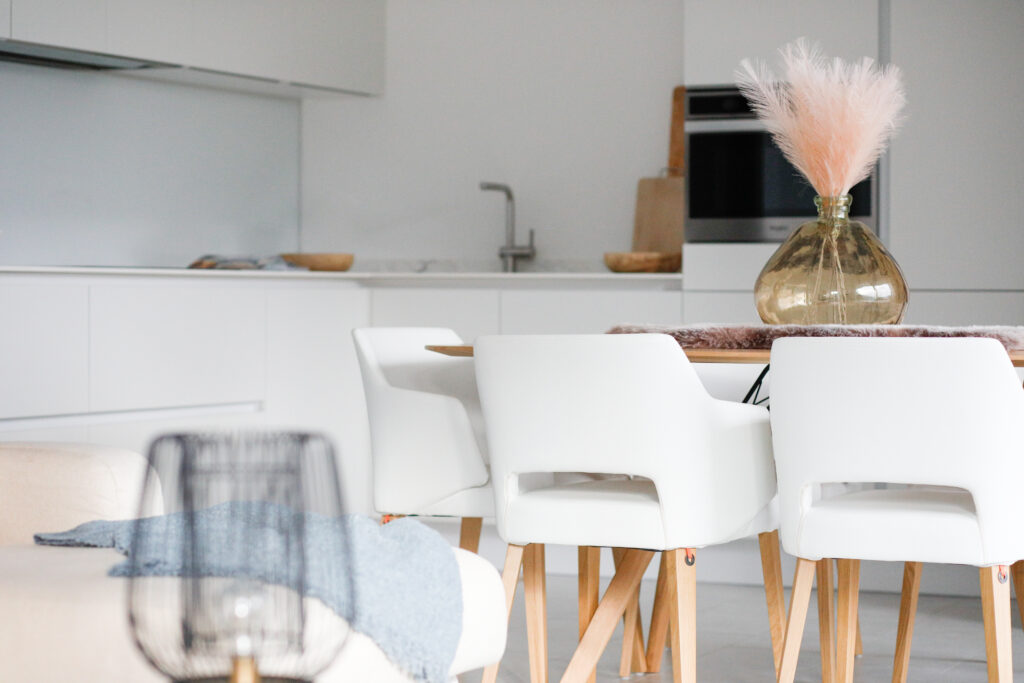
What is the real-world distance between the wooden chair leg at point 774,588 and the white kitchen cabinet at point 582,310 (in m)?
1.92

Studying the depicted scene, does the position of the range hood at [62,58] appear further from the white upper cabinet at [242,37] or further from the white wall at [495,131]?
the white wall at [495,131]

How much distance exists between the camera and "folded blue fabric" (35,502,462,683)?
5.89ft

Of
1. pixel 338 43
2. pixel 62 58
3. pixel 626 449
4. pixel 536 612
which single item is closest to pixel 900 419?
pixel 626 449

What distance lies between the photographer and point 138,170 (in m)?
5.89

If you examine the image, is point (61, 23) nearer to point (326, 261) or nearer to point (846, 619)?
point (326, 261)

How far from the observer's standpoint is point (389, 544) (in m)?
1.99

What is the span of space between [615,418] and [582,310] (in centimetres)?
257

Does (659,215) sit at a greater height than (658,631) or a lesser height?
greater

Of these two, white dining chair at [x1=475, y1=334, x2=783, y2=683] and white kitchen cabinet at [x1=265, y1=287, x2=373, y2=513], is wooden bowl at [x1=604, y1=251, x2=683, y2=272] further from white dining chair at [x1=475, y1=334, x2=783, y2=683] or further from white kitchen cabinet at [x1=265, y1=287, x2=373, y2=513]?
white dining chair at [x1=475, y1=334, x2=783, y2=683]

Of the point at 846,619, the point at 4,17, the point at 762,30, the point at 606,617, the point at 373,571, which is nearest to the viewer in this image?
the point at 373,571

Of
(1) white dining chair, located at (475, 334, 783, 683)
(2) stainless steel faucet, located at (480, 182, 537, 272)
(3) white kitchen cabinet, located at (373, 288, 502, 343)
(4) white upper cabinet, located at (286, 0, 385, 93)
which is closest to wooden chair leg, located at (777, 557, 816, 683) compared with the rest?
(1) white dining chair, located at (475, 334, 783, 683)

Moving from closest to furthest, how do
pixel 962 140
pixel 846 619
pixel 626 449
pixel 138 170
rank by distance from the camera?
pixel 626 449
pixel 846 619
pixel 962 140
pixel 138 170

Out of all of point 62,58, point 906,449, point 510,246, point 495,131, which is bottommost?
point 906,449

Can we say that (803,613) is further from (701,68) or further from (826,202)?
(701,68)
